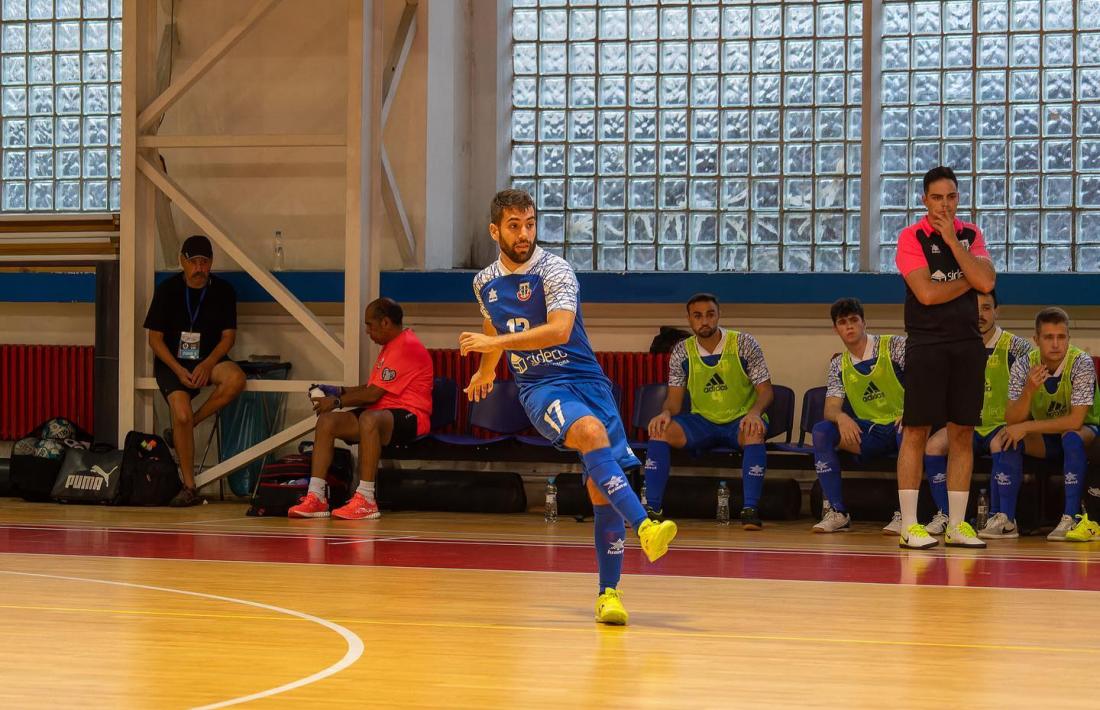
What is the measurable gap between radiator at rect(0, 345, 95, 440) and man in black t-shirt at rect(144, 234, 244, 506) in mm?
1146

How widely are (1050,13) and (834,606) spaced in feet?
21.4

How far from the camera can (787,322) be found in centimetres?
973

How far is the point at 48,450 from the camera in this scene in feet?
31.4

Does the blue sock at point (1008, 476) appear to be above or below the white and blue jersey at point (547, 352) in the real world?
Result: below

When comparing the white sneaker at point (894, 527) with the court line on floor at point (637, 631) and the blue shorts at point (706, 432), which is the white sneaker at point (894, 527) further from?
the court line on floor at point (637, 631)

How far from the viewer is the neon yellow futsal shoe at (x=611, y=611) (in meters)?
4.51

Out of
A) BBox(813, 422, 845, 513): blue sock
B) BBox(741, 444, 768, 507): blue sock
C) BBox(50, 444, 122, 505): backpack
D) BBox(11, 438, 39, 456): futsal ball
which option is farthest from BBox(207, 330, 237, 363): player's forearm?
BBox(813, 422, 845, 513): blue sock

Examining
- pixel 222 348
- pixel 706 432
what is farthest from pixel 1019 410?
pixel 222 348

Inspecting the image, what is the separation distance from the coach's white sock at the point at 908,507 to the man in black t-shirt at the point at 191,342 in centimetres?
457

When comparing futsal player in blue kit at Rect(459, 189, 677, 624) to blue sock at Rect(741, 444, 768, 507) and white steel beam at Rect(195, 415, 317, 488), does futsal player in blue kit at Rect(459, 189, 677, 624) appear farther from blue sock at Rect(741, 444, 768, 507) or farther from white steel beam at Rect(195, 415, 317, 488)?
white steel beam at Rect(195, 415, 317, 488)

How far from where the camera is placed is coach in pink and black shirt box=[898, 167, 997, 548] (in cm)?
666

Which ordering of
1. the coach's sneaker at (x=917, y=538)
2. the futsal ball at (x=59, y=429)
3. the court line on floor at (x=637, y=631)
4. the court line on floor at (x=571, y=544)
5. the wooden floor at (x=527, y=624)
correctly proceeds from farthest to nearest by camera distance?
the futsal ball at (x=59, y=429), the coach's sneaker at (x=917, y=538), the court line on floor at (x=571, y=544), the court line on floor at (x=637, y=631), the wooden floor at (x=527, y=624)

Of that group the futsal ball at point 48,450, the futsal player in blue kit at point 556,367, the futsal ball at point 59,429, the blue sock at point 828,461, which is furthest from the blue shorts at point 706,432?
the futsal ball at point 59,429

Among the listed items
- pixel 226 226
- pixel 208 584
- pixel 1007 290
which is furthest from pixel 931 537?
pixel 226 226
